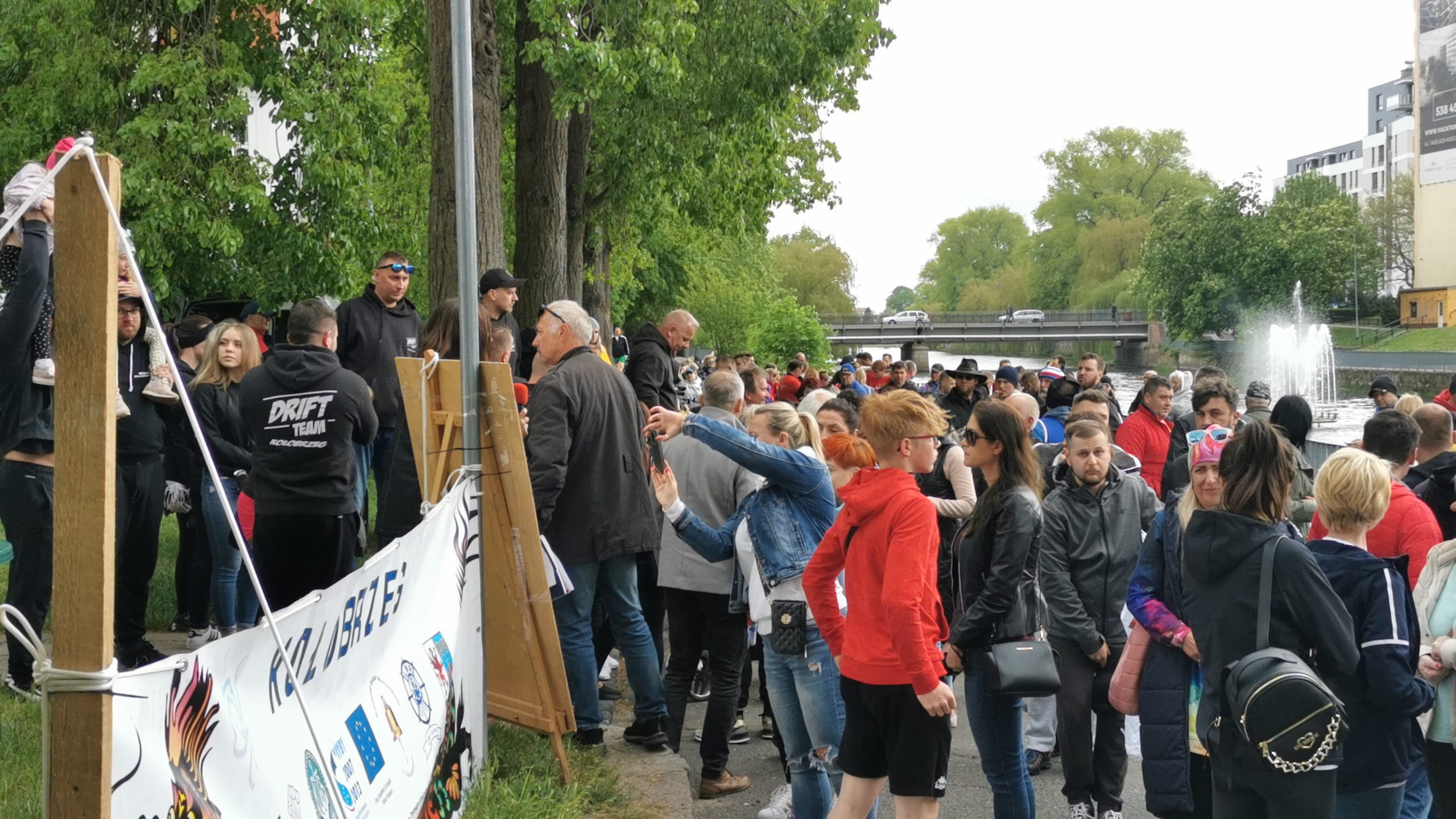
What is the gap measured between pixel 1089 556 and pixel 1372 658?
5.49 ft

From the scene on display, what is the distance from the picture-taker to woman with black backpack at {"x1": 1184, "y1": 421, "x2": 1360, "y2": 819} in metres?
3.70

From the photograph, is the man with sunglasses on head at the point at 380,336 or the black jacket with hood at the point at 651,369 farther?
the black jacket with hood at the point at 651,369

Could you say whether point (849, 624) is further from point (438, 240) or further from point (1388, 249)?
point (1388, 249)

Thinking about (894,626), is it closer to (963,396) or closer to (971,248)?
(963,396)

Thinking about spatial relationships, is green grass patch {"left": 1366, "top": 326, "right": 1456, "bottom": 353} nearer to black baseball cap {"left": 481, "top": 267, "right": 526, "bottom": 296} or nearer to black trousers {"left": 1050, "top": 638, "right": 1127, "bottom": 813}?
black baseball cap {"left": 481, "top": 267, "right": 526, "bottom": 296}

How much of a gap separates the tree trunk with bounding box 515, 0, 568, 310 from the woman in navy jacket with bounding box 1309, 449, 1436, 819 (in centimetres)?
950

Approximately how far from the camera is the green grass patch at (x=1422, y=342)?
65.4 m

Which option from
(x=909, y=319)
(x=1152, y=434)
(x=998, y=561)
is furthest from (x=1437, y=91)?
(x=998, y=561)

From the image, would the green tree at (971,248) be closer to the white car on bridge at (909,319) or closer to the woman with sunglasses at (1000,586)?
the white car on bridge at (909,319)

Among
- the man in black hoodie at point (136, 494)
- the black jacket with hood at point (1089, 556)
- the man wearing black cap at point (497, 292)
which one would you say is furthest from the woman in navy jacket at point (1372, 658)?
the man in black hoodie at point (136, 494)

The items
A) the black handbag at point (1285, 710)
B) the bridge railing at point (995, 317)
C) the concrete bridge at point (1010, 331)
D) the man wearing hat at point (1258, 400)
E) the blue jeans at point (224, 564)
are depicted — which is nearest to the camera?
the black handbag at point (1285, 710)

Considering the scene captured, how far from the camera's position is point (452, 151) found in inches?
394

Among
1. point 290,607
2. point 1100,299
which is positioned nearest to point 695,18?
point 290,607

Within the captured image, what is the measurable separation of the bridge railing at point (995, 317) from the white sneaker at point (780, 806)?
79.4 meters
